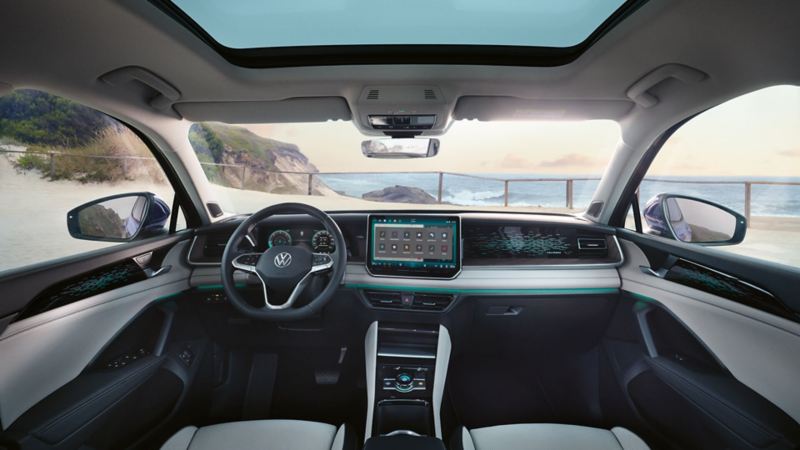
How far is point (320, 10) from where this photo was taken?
184cm

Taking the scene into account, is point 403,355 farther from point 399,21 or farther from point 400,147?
point 399,21

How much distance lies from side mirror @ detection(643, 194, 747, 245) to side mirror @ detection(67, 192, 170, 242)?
10.2 ft

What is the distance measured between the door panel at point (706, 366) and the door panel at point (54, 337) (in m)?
2.80

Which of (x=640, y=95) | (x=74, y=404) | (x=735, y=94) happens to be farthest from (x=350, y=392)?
(x=735, y=94)

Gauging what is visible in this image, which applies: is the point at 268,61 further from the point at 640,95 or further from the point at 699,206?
the point at 699,206

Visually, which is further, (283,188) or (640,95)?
(283,188)

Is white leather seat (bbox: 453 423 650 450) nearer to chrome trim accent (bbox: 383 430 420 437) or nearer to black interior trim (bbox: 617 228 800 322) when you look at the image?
chrome trim accent (bbox: 383 430 420 437)

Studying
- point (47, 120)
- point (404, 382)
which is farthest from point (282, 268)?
point (47, 120)

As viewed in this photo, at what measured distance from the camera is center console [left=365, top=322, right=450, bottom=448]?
215 cm

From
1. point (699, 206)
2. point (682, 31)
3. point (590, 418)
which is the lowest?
point (590, 418)

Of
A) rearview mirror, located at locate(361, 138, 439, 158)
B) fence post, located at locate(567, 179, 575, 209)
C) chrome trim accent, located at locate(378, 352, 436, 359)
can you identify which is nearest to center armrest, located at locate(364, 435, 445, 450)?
chrome trim accent, located at locate(378, 352, 436, 359)

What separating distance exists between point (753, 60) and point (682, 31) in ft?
1.04

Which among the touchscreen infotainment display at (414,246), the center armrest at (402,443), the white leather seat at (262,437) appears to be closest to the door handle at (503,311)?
the touchscreen infotainment display at (414,246)

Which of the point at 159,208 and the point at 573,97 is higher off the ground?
the point at 573,97
